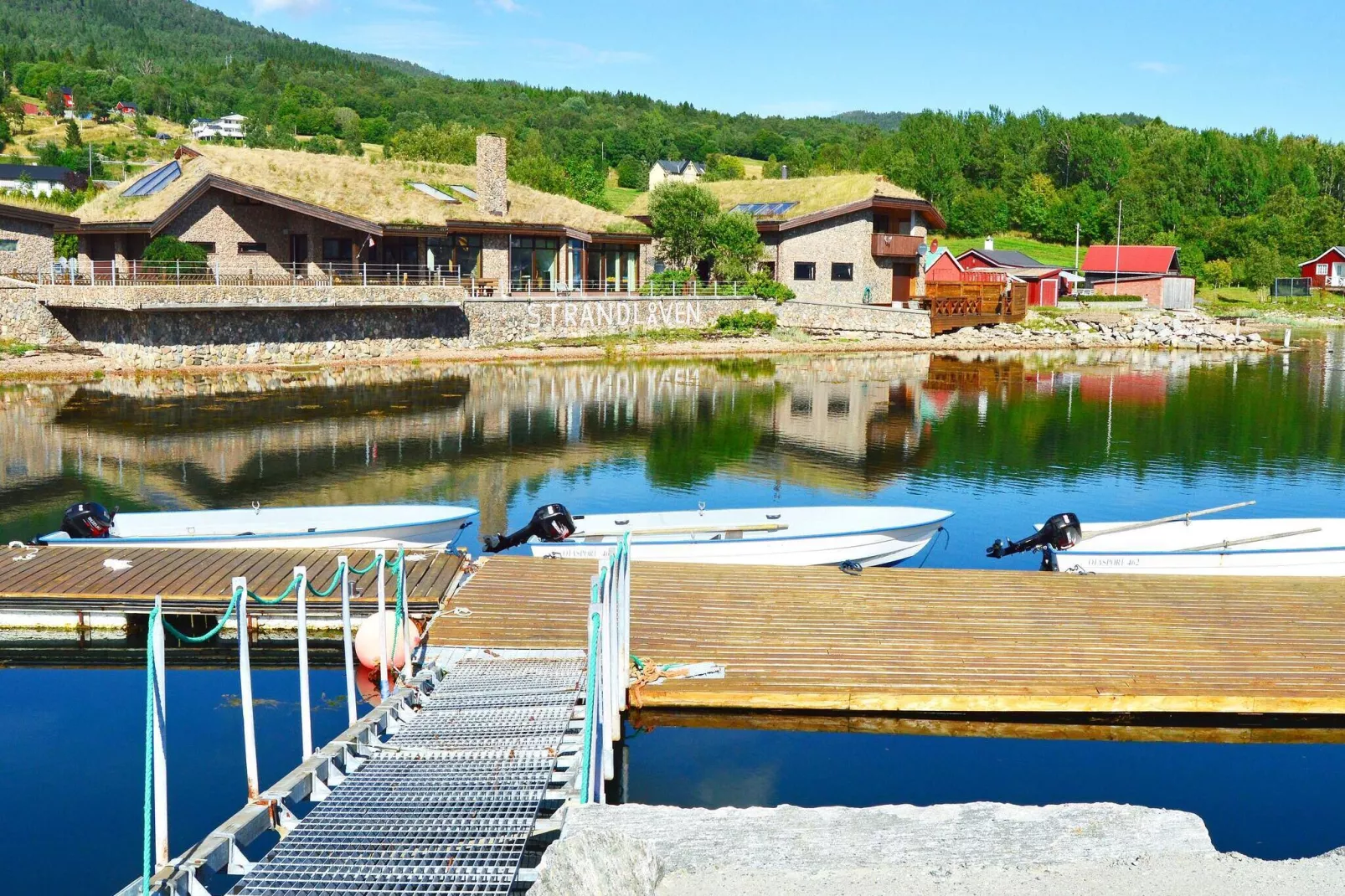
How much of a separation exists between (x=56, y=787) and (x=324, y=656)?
12.7 ft

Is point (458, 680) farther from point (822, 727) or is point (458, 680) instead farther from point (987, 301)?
point (987, 301)

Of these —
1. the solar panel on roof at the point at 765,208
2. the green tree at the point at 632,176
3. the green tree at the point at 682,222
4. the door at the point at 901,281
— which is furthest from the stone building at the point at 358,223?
the green tree at the point at 632,176

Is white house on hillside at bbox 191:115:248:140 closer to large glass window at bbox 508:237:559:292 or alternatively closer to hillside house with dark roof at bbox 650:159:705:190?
hillside house with dark roof at bbox 650:159:705:190

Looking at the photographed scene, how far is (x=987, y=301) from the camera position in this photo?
2483 inches

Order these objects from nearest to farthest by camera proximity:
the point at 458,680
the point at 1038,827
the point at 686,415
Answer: the point at 1038,827
the point at 458,680
the point at 686,415

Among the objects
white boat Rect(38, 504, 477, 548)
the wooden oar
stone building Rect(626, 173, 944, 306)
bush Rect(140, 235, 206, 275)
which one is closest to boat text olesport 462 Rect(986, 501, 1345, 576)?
the wooden oar

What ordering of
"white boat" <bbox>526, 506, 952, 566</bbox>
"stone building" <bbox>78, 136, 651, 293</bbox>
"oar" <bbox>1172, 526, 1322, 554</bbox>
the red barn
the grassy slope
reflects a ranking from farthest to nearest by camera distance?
the grassy slope
the red barn
"stone building" <bbox>78, 136, 651, 293</bbox>
"white boat" <bbox>526, 506, 952, 566</bbox>
"oar" <bbox>1172, 526, 1322, 554</bbox>

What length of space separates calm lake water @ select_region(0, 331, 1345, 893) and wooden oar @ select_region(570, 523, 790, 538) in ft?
12.8

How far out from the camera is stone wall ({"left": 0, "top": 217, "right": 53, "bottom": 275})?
45406mm

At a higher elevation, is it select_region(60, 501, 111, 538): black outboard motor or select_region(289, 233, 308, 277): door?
select_region(289, 233, 308, 277): door

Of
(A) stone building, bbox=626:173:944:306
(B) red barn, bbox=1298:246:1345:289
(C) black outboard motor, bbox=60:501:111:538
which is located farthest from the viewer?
(B) red barn, bbox=1298:246:1345:289

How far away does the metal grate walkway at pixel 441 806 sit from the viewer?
805 cm

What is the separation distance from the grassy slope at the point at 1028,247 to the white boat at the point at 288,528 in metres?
81.4

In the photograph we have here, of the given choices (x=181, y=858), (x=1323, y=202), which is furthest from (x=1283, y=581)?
(x=1323, y=202)
